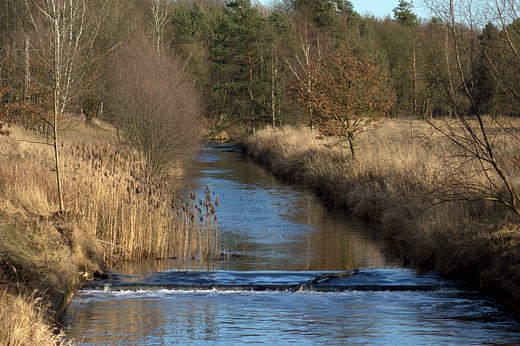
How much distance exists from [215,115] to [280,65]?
12026 millimetres

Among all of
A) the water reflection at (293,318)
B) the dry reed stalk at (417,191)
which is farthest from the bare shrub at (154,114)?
the water reflection at (293,318)

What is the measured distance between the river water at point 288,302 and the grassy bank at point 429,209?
433 mm

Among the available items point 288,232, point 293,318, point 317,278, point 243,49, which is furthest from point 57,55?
point 243,49

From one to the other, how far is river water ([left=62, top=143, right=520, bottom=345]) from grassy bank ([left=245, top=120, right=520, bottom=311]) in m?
0.43

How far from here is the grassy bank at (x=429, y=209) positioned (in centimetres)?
871

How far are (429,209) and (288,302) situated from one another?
4417 mm

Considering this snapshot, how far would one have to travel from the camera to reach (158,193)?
1206cm

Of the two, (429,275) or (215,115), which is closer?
(429,275)

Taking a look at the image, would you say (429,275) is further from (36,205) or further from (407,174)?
(36,205)

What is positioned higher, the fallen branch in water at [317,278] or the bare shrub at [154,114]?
the bare shrub at [154,114]

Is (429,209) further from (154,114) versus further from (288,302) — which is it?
(154,114)

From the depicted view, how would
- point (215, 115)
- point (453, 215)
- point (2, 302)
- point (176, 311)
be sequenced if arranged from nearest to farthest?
point (2, 302) → point (176, 311) → point (453, 215) → point (215, 115)

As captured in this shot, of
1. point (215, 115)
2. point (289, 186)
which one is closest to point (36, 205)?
point (289, 186)

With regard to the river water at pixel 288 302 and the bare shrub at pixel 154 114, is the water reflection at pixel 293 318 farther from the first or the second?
the bare shrub at pixel 154 114
